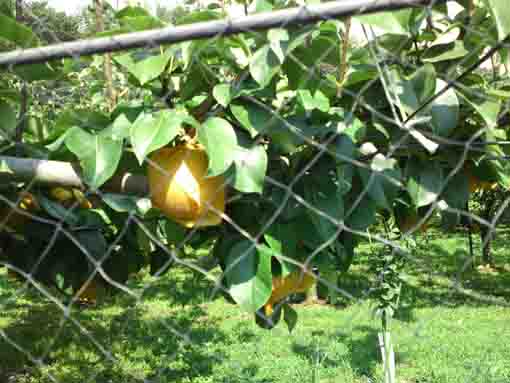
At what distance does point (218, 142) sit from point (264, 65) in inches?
5.1

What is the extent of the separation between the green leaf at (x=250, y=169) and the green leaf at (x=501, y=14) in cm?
36

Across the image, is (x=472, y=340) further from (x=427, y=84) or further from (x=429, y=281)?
(x=427, y=84)

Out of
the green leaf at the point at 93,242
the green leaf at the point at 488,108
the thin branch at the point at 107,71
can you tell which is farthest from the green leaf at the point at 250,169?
the thin branch at the point at 107,71

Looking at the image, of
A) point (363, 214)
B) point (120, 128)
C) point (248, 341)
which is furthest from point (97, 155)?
point (248, 341)

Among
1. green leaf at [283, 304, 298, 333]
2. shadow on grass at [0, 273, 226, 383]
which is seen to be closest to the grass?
shadow on grass at [0, 273, 226, 383]

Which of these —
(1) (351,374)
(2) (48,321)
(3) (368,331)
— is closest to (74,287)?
(1) (351,374)

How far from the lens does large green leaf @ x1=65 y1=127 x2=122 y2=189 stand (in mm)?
885

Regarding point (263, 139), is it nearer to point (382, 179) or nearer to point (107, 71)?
point (382, 179)

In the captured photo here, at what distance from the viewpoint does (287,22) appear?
74 cm

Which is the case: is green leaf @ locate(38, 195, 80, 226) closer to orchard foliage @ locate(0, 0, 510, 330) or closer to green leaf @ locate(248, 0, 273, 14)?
orchard foliage @ locate(0, 0, 510, 330)

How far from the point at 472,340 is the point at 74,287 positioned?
10.4 feet

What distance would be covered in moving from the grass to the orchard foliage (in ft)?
5.42

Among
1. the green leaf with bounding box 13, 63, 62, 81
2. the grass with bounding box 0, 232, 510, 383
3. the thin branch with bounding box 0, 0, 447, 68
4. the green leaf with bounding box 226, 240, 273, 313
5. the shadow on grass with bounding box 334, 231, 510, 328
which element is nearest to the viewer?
the thin branch with bounding box 0, 0, 447, 68

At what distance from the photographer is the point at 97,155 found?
0.90 m
